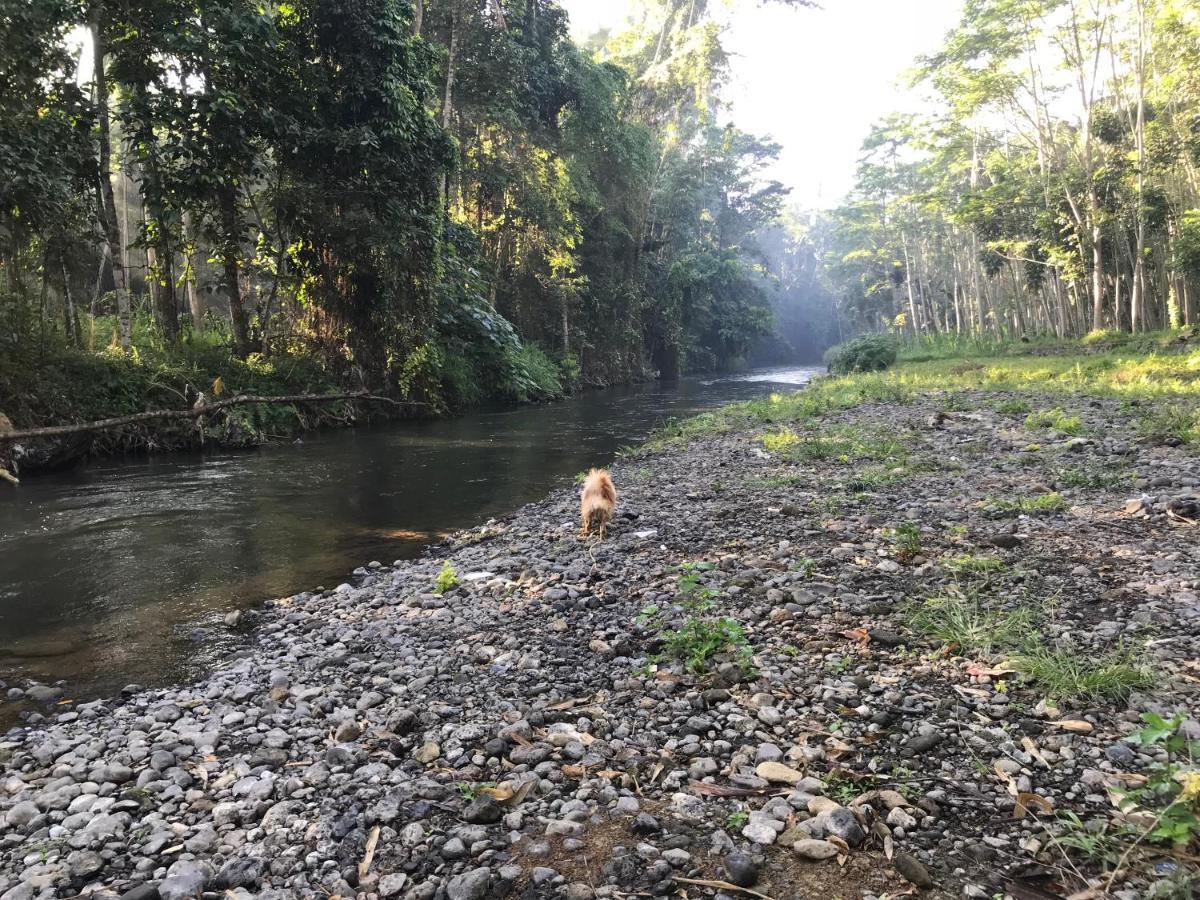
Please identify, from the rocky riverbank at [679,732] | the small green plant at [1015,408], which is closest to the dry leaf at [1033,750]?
the rocky riverbank at [679,732]

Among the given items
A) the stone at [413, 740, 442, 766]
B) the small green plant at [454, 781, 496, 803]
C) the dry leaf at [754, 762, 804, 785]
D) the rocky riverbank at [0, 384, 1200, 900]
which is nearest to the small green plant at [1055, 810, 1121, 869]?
the rocky riverbank at [0, 384, 1200, 900]

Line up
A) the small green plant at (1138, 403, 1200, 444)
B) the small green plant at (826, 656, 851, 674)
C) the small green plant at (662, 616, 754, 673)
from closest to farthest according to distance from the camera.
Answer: the small green plant at (826, 656, 851, 674)
the small green plant at (662, 616, 754, 673)
the small green plant at (1138, 403, 1200, 444)

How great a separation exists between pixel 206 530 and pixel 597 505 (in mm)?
4886

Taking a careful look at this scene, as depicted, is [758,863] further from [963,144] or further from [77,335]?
[963,144]

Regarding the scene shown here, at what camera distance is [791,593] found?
459cm

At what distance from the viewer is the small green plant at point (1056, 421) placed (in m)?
9.53

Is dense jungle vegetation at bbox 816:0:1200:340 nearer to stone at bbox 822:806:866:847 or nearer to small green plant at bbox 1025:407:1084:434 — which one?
small green plant at bbox 1025:407:1084:434

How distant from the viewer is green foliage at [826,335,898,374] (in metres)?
33.2

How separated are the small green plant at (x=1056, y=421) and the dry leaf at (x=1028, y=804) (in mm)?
8664

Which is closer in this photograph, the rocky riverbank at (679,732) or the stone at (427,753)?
the rocky riverbank at (679,732)

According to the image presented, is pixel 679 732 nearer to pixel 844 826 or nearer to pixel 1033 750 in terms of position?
pixel 844 826

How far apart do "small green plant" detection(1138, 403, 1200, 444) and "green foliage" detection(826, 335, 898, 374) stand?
77.2ft

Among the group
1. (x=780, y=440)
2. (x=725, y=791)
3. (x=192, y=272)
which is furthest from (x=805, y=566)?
(x=192, y=272)

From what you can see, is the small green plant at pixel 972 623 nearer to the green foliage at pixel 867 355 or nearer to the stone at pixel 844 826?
the stone at pixel 844 826
